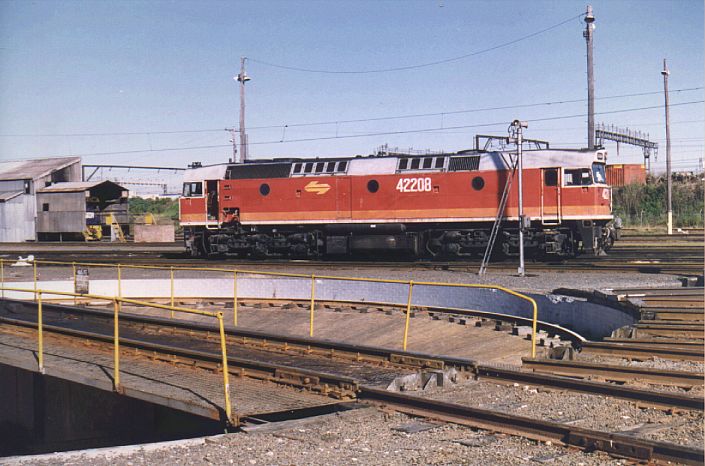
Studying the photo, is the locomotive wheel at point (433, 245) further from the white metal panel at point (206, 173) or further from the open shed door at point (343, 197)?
the white metal panel at point (206, 173)

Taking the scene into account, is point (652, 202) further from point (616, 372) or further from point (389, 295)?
point (616, 372)

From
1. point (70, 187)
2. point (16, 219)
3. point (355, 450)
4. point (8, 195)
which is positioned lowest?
point (355, 450)

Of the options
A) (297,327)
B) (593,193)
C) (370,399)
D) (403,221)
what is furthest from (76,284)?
(593,193)

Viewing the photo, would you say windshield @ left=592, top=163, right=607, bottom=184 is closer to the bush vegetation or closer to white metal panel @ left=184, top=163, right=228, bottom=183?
white metal panel @ left=184, top=163, right=228, bottom=183

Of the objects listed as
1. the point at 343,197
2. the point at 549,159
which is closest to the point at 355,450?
the point at 549,159

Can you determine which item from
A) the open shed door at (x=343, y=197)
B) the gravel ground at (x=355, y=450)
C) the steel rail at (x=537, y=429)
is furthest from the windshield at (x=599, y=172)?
the gravel ground at (x=355, y=450)

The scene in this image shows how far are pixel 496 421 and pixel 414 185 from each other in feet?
63.9

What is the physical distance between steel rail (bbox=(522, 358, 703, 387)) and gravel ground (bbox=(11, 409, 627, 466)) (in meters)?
3.08

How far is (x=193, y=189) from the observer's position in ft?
102

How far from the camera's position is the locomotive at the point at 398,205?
24953 millimetres

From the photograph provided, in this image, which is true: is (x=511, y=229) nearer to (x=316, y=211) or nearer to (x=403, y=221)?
(x=403, y=221)

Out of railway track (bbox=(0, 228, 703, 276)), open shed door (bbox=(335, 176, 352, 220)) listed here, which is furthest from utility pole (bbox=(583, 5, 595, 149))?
open shed door (bbox=(335, 176, 352, 220))

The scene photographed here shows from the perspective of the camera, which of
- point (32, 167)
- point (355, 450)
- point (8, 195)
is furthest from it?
point (32, 167)

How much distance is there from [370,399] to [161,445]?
115 inches
